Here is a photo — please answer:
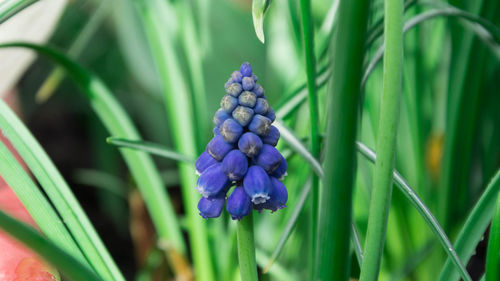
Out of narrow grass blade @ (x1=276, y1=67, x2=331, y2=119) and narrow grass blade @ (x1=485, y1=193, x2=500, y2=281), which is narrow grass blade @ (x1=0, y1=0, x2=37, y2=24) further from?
narrow grass blade @ (x1=485, y1=193, x2=500, y2=281)

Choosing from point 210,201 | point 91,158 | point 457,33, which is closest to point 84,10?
point 91,158

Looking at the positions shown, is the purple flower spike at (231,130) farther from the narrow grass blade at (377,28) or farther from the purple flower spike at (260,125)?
the narrow grass blade at (377,28)

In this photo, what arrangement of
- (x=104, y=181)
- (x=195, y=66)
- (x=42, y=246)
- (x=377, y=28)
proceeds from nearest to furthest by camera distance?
1. (x=42, y=246)
2. (x=377, y=28)
3. (x=195, y=66)
4. (x=104, y=181)

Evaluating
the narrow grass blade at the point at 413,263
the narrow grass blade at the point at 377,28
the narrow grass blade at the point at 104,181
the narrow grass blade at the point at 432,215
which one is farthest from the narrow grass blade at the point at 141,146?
the narrow grass blade at the point at 104,181

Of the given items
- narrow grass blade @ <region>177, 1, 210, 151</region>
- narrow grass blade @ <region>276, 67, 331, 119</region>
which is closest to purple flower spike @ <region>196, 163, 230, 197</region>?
narrow grass blade @ <region>276, 67, 331, 119</region>

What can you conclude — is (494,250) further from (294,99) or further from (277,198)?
(294,99)

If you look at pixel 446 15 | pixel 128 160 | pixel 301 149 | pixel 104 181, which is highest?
pixel 446 15

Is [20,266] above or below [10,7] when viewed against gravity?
below

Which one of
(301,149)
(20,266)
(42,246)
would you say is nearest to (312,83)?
(301,149)
